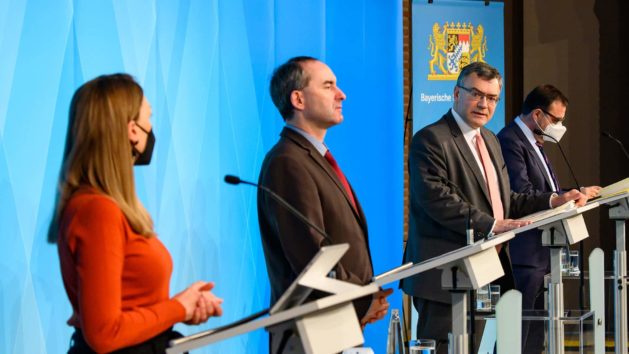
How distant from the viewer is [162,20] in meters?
4.21

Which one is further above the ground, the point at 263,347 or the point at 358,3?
the point at 358,3

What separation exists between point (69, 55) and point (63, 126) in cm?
28

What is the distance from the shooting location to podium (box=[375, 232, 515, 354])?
278 cm

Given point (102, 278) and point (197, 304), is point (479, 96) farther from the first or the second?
point (102, 278)

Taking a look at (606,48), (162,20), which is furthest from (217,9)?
(606,48)

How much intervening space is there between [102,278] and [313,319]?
1.60ft

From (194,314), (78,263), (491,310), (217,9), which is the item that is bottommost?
(491,310)

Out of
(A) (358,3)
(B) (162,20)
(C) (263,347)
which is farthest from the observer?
(A) (358,3)

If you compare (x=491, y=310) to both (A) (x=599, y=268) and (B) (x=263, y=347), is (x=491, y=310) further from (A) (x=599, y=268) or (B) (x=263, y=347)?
(B) (x=263, y=347)

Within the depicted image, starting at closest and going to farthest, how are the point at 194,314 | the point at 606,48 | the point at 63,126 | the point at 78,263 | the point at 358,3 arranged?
the point at 78,263, the point at 194,314, the point at 63,126, the point at 358,3, the point at 606,48

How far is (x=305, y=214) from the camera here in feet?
10.2

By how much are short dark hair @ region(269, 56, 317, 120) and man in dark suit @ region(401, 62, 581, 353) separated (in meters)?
0.88

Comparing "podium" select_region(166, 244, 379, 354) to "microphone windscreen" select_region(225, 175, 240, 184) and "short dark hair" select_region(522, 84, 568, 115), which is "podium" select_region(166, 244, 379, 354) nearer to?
"microphone windscreen" select_region(225, 175, 240, 184)

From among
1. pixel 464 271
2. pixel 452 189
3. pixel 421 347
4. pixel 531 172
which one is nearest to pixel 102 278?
pixel 464 271
